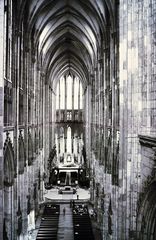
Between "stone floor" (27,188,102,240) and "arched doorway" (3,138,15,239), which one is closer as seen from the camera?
"arched doorway" (3,138,15,239)

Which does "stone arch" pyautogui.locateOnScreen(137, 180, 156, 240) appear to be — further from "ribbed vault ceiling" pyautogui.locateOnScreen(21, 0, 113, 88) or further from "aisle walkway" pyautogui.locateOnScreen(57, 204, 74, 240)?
"ribbed vault ceiling" pyautogui.locateOnScreen(21, 0, 113, 88)

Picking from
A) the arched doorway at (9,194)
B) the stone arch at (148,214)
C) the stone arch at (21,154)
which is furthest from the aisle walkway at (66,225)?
the stone arch at (148,214)

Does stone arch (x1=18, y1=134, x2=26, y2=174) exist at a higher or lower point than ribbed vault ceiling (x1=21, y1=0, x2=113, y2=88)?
lower

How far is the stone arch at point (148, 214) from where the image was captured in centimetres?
1434

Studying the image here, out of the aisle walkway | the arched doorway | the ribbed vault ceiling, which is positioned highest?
the ribbed vault ceiling

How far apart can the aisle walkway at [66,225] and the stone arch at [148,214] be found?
15733mm

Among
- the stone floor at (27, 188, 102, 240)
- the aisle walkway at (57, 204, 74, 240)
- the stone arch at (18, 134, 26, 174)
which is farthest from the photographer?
the stone floor at (27, 188, 102, 240)

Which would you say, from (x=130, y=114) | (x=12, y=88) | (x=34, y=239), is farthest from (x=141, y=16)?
(x=34, y=239)

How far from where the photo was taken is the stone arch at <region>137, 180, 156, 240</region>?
1434cm

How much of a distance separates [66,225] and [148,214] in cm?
2057

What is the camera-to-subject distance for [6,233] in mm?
Result: 21578

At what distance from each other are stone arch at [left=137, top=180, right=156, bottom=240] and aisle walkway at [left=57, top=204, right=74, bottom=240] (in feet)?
51.6

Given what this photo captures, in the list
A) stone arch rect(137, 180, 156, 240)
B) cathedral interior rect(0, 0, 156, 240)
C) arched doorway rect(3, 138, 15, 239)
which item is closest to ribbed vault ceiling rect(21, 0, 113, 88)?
cathedral interior rect(0, 0, 156, 240)

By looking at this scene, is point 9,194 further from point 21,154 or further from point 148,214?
point 148,214
